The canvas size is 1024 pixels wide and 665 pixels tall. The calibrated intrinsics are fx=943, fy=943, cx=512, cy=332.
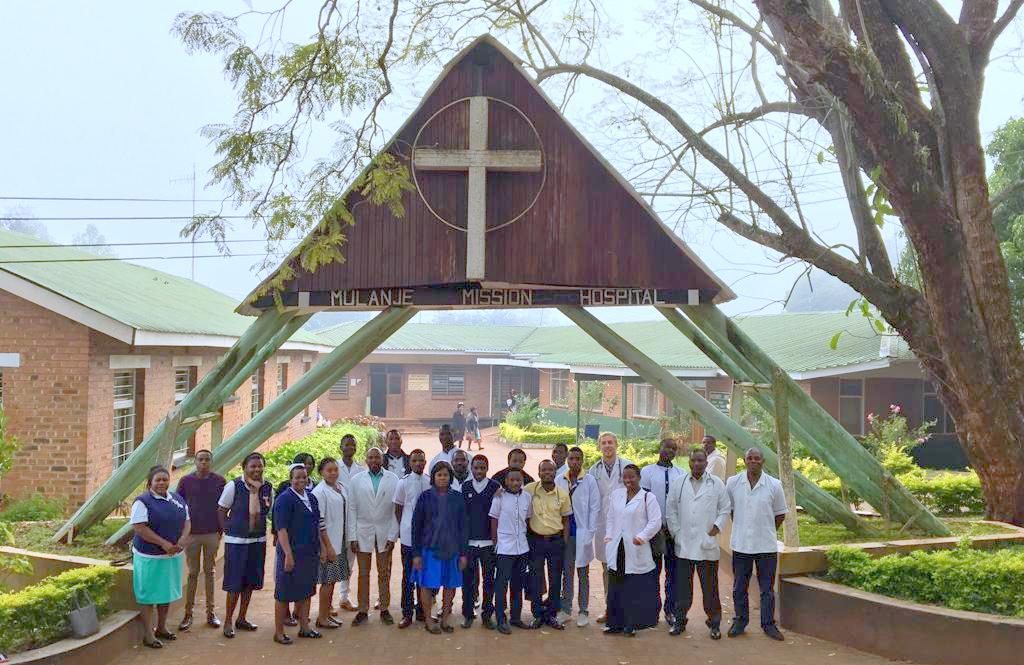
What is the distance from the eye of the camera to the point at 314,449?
1870cm

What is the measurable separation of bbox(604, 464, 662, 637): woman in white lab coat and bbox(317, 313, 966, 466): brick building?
11.8m

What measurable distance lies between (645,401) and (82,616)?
23.0 m

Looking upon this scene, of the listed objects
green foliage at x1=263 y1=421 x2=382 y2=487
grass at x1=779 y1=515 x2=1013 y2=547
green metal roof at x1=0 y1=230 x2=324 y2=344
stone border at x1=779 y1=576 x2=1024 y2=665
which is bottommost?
stone border at x1=779 y1=576 x2=1024 y2=665

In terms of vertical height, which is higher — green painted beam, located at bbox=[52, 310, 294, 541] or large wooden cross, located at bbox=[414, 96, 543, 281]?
large wooden cross, located at bbox=[414, 96, 543, 281]

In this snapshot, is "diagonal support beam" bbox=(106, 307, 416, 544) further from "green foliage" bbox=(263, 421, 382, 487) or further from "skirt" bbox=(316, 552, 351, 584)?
"green foliage" bbox=(263, 421, 382, 487)

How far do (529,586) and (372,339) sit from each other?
10.8ft

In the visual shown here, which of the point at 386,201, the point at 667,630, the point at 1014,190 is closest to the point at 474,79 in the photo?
the point at 386,201

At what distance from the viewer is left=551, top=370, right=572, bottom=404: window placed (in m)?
34.9

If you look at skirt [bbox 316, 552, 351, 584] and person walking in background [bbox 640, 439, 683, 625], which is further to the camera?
person walking in background [bbox 640, 439, 683, 625]

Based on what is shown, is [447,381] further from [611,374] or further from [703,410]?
[703,410]

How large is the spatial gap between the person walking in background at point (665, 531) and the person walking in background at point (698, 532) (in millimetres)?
77

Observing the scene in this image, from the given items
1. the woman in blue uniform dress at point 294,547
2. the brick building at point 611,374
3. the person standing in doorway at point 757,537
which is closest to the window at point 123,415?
the woman in blue uniform dress at point 294,547

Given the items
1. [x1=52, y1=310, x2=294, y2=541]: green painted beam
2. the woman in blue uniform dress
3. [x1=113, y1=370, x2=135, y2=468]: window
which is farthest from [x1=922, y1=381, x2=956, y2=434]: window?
the woman in blue uniform dress

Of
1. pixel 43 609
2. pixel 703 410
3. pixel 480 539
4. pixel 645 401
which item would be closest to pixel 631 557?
pixel 480 539
